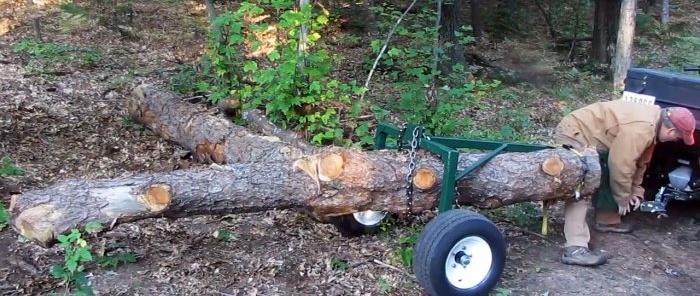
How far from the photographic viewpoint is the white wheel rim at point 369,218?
5.62 meters

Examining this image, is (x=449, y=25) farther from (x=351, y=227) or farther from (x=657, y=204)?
(x=351, y=227)

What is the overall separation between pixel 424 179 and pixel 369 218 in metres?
0.87

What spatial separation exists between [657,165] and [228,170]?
4.03 metres

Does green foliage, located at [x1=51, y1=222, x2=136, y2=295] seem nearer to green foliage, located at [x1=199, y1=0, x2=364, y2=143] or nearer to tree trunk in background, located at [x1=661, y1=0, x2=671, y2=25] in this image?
green foliage, located at [x1=199, y1=0, x2=364, y2=143]

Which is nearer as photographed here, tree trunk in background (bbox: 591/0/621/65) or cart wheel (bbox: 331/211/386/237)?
cart wheel (bbox: 331/211/386/237)

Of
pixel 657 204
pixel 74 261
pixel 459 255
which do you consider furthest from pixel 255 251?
pixel 657 204

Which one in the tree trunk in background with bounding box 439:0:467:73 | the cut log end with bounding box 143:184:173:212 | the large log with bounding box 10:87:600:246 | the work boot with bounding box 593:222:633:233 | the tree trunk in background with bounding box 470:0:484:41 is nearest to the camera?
the large log with bounding box 10:87:600:246

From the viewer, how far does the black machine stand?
19.1 ft

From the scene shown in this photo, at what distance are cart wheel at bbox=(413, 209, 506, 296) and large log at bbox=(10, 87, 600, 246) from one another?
518 millimetres

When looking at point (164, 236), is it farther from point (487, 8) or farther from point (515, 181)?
point (487, 8)

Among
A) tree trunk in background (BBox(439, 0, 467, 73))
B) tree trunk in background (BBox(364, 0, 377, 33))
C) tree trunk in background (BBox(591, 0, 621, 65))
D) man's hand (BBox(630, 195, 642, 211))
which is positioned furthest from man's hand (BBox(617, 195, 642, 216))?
tree trunk in background (BBox(591, 0, 621, 65))

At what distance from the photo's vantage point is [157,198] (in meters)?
4.49

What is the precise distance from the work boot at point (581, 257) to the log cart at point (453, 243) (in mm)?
938

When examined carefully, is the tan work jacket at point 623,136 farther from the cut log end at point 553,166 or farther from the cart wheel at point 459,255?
the cart wheel at point 459,255
